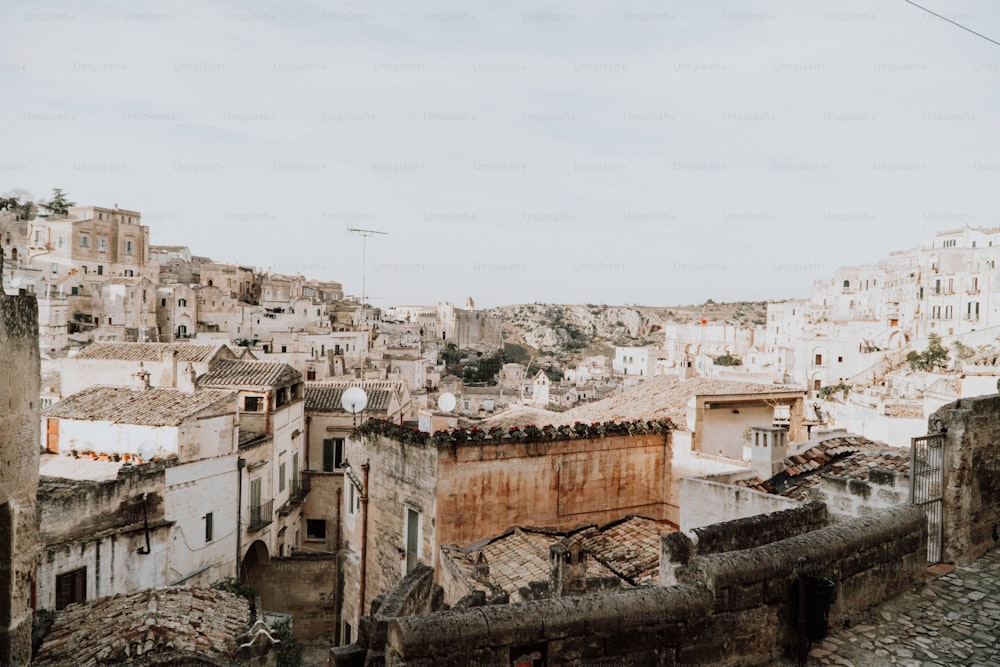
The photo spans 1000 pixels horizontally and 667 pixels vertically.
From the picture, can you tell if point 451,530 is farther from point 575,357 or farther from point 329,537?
point 575,357

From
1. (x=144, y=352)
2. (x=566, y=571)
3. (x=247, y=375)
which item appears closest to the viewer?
(x=566, y=571)

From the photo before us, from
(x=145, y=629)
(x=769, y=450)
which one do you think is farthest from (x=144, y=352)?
(x=769, y=450)

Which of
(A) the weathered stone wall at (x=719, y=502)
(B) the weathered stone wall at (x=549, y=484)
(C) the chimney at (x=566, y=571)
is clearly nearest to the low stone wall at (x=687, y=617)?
(C) the chimney at (x=566, y=571)

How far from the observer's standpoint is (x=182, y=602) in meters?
10.6

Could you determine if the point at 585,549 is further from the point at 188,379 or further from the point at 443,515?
the point at 188,379

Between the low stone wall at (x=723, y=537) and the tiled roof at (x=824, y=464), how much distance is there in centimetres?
486

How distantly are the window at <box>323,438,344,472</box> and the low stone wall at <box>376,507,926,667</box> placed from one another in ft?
75.1

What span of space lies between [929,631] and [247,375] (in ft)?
70.9

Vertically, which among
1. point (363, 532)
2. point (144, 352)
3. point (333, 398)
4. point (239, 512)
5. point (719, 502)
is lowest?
point (239, 512)

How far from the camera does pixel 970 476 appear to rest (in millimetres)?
6602

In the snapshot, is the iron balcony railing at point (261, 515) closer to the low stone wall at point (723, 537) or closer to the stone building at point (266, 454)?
the stone building at point (266, 454)

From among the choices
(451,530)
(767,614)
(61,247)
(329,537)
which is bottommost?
(329,537)

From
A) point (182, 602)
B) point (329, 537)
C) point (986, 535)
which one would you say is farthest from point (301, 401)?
point (986, 535)

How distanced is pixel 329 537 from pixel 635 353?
3024 inches
